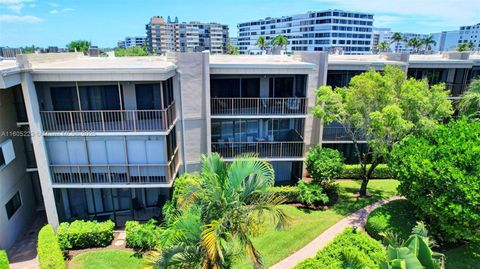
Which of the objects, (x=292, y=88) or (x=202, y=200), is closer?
(x=202, y=200)

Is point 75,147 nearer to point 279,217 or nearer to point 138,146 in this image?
point 138,146

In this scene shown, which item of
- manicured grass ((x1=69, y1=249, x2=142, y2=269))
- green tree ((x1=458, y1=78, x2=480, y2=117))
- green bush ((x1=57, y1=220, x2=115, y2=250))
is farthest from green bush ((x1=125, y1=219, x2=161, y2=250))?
green tree ((x1=458, y1=78, x2=480, y2=117))

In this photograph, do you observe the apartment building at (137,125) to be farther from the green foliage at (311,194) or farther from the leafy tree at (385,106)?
the leafy tree at (385,106)

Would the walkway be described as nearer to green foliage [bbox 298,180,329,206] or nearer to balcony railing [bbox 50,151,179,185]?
balcony railing [bbox 50,151,179,185]

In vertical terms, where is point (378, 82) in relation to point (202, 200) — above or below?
above

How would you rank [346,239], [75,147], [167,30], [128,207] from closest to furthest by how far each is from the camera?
1. [346,239]
2. [75,147]
3. [128,207]
4. [167,30]

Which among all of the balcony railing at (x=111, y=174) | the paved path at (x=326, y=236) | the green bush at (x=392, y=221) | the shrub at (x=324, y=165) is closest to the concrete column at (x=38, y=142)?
the balcony railing at (x=111, y=174)

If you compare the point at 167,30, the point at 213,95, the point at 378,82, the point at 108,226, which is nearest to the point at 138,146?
the point at 108,226

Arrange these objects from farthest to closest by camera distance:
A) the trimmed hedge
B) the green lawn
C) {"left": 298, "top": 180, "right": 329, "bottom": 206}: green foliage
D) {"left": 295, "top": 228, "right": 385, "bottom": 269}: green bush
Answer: the trimmed hedge → {"left": 298, "top": 180, "right": 329, "bottom": 206}: green foliage → the green lawn → {"left": 295, "top": 228, "right": 385, "bottom": 269}: green bush
